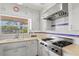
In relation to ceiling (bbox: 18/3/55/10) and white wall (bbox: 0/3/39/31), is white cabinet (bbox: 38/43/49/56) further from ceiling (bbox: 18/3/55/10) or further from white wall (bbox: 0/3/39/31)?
ceiling (bbox: 18/3/55/10)

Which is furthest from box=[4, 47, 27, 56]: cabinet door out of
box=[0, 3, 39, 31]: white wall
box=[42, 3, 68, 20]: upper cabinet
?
box=[42, 3, 68, 20]: upper cabinet

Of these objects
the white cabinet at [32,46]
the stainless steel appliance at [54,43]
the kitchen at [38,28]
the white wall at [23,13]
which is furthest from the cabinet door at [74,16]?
the white cabinet at [32,46]

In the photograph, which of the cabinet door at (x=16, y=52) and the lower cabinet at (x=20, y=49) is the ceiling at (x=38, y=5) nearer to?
the lower cabinet at (x=20, y=49)

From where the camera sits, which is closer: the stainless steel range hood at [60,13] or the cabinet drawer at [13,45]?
the stainless steel range hood at [60,13]

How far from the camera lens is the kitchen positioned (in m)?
1.17

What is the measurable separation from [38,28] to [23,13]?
11.5 inches

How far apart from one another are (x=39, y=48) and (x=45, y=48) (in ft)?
0.32

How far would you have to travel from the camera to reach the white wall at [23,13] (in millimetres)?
1165

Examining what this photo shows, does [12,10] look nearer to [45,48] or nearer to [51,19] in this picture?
[51,19]

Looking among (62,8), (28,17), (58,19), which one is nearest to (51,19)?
Result: (58,19)

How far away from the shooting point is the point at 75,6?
1.15m

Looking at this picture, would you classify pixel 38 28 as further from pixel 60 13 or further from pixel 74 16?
pixel 74 16

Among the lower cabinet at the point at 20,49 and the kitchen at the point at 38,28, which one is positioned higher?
the kitchen at the point at 38,28

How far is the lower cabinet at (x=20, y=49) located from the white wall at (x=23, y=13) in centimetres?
28
